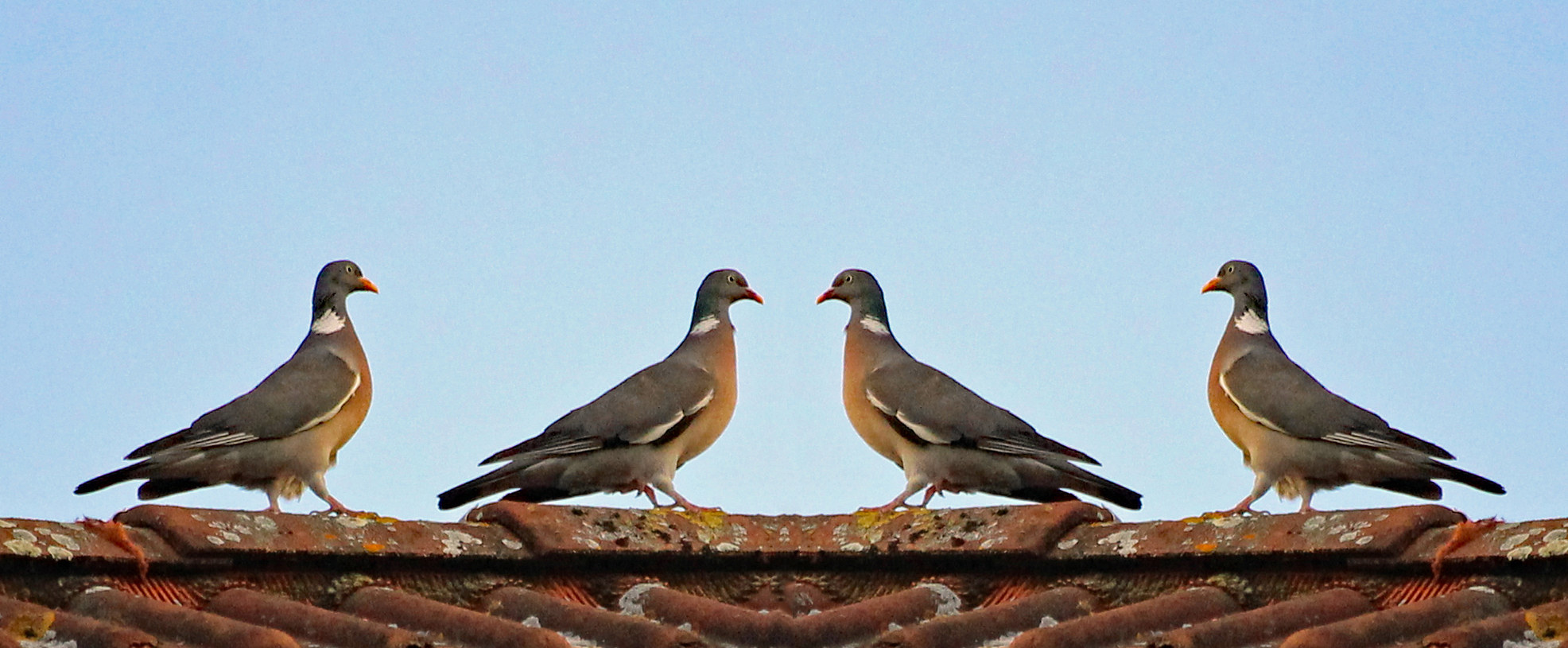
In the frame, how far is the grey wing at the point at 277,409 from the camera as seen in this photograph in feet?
22.5

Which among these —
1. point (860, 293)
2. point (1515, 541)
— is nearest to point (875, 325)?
point (860, 293)

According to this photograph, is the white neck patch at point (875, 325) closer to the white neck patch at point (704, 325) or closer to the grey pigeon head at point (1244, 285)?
the white neck patch at point (704, 325)

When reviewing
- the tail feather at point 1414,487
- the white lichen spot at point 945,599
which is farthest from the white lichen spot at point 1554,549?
the tail feather at point 1414,487

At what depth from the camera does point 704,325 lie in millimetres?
8164

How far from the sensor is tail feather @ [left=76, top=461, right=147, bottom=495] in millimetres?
6543

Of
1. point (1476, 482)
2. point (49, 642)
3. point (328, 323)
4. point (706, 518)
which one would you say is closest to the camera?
point (49, 642)

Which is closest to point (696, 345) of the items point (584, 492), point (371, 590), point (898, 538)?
point (584, 492)

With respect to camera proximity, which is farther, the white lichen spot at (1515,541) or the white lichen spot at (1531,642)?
the white lichen spot at (1515,541)

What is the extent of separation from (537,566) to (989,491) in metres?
3.17

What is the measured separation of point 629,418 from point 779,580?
277cm

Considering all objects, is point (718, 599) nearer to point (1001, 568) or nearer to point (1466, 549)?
point (1001, 568)

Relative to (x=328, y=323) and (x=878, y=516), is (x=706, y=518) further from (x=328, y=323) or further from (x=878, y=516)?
(x=328, y=323)

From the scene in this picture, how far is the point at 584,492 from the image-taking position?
22.5ft

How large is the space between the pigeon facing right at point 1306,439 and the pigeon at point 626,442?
1940 millimetres
